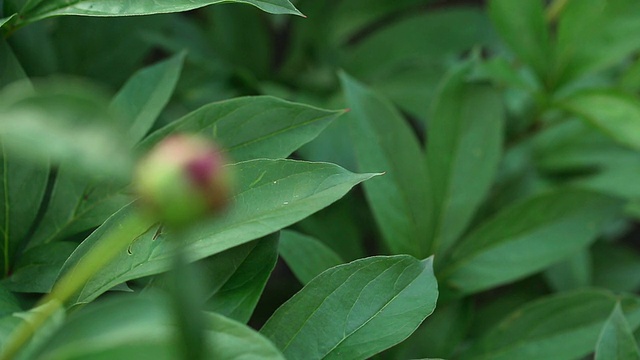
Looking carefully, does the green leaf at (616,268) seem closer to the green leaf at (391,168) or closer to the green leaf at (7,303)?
the green leaf at (391,168)

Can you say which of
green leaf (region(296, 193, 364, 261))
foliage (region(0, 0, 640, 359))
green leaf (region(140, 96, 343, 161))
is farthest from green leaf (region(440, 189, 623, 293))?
green leaf (region(140, 96, 343, 161))

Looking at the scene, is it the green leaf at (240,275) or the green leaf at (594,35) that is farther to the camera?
the green leaf at (594,35)

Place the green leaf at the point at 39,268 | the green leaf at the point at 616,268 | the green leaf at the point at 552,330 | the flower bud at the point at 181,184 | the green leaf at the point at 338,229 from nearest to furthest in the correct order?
the flower bud at the point at 181,184
the green leaf at the point at 39,268
the green leaf at the point at 552,330
the green leaf at the point at 338,229
the green leaf at the point at 616,268

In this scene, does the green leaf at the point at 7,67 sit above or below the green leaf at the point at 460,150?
above

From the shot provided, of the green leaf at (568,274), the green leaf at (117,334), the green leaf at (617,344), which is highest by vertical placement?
the green leaf at (117,334)

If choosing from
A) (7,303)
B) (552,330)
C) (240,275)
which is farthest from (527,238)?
(7,303)

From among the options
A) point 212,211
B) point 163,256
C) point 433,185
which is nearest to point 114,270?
point 163,256

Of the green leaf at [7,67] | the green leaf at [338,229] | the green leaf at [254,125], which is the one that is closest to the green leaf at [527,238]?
the green leaf at [338,229]
